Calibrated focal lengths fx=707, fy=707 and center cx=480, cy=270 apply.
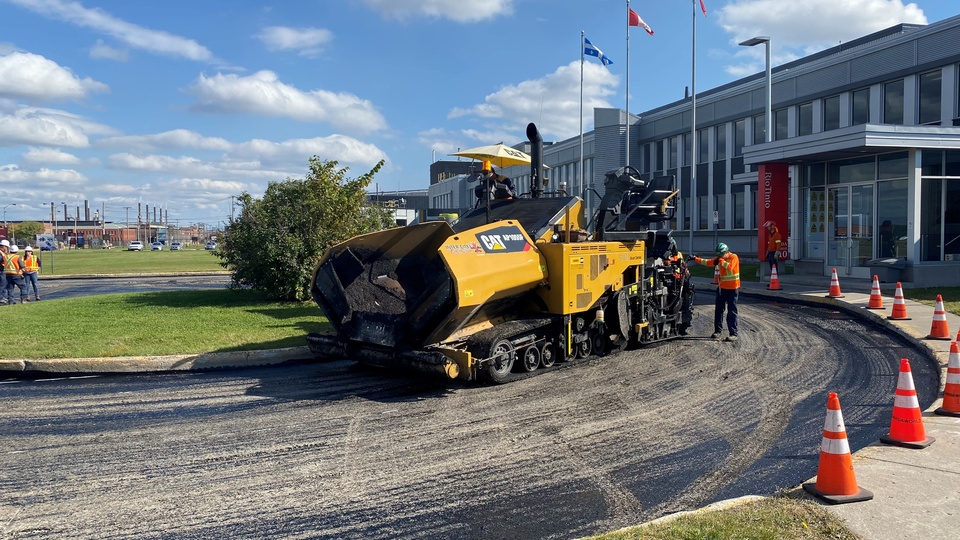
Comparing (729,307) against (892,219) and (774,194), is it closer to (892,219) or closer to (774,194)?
(892,219)

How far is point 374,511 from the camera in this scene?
171 inches

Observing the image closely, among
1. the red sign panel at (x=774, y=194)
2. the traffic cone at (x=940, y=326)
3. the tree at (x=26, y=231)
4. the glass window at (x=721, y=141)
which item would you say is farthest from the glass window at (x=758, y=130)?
the tree at (x=26, y=231)

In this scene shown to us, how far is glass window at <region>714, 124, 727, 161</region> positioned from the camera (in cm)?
3292

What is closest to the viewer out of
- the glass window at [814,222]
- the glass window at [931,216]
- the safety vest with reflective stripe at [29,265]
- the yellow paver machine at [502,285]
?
the yellow paver machine at [502,285]

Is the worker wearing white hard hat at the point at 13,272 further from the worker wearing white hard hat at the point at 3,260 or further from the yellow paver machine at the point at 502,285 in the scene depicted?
the yellow paver machine at the point at 502,285

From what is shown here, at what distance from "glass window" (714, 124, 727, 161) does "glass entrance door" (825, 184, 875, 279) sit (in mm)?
13113

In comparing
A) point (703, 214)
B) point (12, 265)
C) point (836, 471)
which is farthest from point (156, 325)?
point (703, 214)

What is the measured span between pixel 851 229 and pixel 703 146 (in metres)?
15.5

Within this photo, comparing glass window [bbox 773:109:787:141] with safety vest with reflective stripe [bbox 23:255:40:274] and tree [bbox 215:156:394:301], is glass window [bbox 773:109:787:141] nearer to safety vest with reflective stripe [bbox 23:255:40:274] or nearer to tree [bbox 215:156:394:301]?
tree [bbox 215:156:394:301]

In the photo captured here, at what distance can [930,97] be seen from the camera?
22984mm

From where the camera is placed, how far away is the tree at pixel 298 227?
1426 centimetres

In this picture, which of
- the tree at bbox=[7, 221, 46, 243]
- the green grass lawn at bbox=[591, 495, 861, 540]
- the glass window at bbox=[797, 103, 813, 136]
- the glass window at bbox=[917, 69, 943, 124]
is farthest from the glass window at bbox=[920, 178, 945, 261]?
the tree at bbox=[7, 221, 46, 243]

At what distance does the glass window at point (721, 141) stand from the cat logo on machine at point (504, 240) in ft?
90.7

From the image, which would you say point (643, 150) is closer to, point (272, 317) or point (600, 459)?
point (272, 317)
